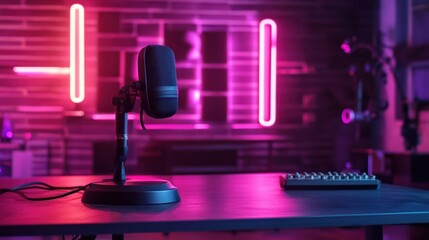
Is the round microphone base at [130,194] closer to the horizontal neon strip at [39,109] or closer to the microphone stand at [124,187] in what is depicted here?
the microphone stand at [124,187]

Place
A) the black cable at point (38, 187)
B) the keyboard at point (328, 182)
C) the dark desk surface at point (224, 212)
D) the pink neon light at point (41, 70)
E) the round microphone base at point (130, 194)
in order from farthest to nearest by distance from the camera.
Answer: the pink neon light at point (41, 70)
the keyboard at point (328, 182)
the black cable at point (38, 187)
the round microphone base at point (130, 194)
the dark desk surface at point (224, 212)

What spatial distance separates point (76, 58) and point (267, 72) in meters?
1.56

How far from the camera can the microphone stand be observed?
113 centimetres

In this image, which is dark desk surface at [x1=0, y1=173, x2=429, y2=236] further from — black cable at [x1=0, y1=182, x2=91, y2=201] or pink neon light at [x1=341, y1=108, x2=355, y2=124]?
pink neon light at [x1=341, y1=108, x2=355, y2=124]

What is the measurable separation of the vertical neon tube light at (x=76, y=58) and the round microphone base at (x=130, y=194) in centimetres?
340

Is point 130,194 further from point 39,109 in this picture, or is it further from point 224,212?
point 39,109

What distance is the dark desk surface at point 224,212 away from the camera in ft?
3.01

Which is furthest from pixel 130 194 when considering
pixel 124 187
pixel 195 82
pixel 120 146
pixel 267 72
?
pixel 195 82

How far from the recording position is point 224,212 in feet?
3.43

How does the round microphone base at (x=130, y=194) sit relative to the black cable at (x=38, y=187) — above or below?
above

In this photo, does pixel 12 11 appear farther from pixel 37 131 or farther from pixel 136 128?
pixel 136 128

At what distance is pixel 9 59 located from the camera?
4.75 meters

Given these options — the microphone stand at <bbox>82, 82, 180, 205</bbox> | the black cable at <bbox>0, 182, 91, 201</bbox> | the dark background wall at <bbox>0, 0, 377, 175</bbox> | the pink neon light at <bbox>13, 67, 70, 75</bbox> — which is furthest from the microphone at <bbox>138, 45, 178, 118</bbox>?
the pink neon light at <bbox>13, 67, 70, 75</bbox>

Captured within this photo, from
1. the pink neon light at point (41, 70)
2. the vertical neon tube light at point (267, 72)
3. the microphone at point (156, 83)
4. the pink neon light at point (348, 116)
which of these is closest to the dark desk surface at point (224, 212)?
the microphone at point (156, 83)
